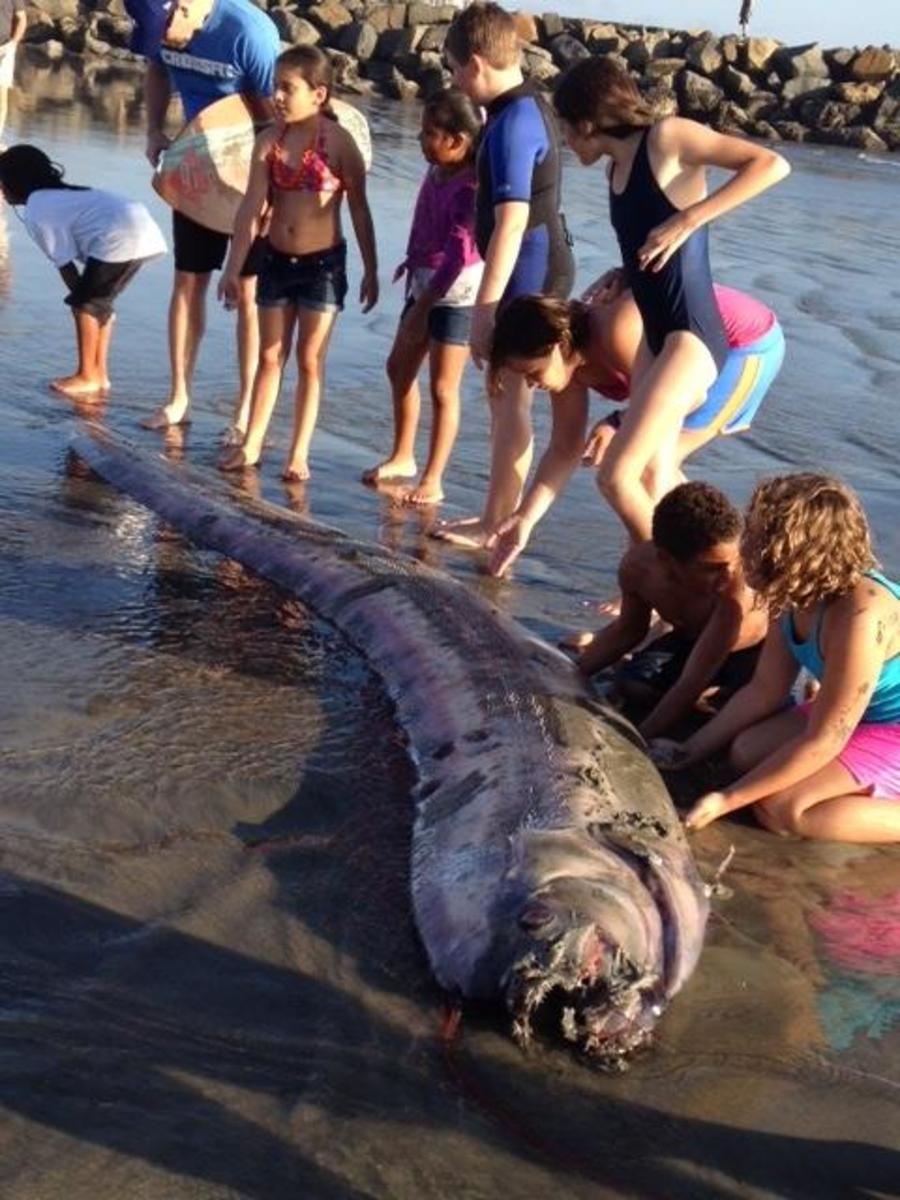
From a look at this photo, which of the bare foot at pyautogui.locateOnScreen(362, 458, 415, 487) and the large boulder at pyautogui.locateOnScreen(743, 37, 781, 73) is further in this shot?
the large boulder at pyautogui.locateOnScreen(743, 37, 781, 73)

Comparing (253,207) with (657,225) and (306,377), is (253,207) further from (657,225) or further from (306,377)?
(657,225)

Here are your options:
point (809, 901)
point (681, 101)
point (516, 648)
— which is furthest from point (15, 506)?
point (681, 101)

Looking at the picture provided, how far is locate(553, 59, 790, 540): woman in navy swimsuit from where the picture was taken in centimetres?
582

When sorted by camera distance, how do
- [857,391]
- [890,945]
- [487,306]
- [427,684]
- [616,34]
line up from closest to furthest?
[890,945], [427,684], [487,306], [857,391], [616,34]

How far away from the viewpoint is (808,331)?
13398 millimetres

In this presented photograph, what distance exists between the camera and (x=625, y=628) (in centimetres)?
567

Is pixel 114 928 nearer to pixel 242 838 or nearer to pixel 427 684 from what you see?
pixel 242 838

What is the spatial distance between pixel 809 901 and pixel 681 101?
131 feet

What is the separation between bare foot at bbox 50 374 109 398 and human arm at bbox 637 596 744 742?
180 inches

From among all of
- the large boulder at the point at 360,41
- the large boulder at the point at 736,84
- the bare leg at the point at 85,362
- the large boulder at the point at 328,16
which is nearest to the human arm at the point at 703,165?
the bare leg at the point at 85,362

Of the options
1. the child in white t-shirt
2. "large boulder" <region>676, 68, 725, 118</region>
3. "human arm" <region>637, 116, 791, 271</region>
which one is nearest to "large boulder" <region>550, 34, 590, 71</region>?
"large boulder" <region>676, 68, 725, 118</region>

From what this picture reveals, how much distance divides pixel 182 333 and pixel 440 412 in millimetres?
1714

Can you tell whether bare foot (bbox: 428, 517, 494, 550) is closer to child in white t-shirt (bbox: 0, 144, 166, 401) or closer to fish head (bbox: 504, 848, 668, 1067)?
child in white t-shirt (bbox: 0, 144, 166, 401)

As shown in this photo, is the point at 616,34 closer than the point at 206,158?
No
